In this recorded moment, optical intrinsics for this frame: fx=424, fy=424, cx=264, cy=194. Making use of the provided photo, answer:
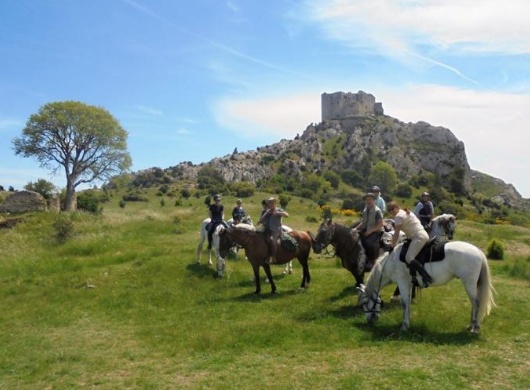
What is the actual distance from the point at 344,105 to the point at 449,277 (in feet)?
425

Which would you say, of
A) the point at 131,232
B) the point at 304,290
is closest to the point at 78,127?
the point at 131,232

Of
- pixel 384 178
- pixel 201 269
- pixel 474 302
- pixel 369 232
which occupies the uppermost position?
pixel 384 178

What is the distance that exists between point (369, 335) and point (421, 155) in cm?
11034

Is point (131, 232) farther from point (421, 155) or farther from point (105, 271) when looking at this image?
point (421, 155)

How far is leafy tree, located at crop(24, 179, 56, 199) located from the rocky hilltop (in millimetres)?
50040

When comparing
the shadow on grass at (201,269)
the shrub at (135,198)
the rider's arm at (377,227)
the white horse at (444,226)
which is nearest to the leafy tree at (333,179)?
the shrub at (135,198)

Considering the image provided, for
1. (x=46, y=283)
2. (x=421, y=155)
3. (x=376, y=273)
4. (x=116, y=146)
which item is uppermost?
(x=421, y=155)

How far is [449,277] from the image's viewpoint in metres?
9.43

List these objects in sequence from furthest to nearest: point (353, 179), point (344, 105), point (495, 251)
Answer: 1. point (344, 105)
2. point (353, 179)
3. point (495, 251)

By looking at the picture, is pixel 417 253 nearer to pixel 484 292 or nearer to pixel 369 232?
pixel 484 292

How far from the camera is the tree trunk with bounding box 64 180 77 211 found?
37688 mm

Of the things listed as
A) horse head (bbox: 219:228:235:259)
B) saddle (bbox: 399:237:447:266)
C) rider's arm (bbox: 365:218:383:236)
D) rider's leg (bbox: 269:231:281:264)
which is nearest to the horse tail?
saddle (bbox: 399:237:447:266)

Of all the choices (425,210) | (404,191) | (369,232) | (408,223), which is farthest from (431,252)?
(404,191)

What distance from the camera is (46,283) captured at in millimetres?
15672
